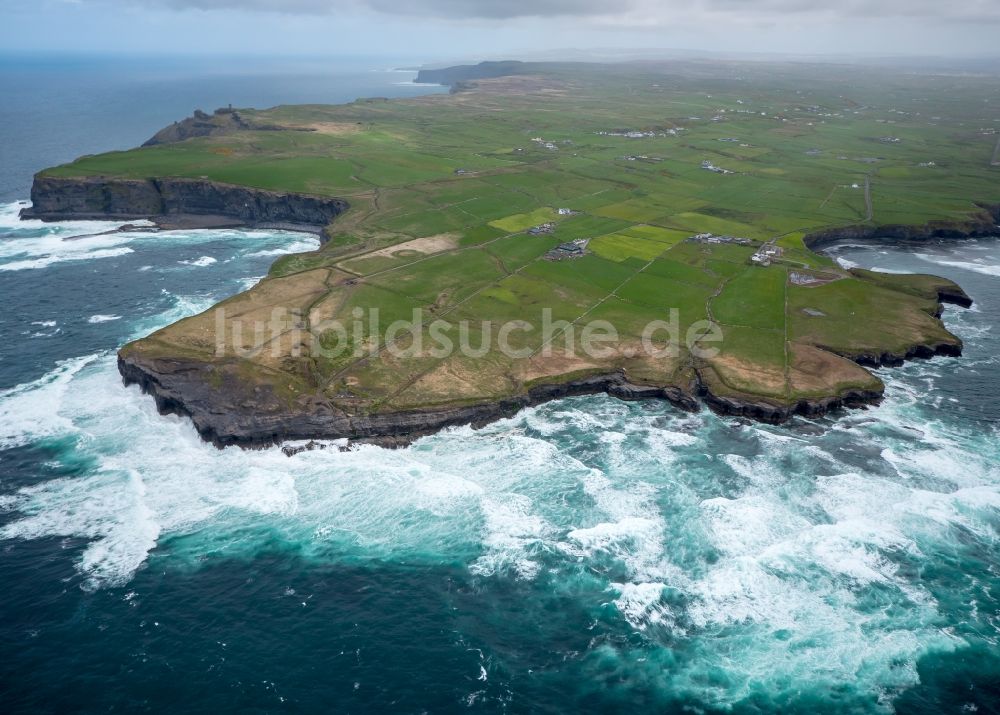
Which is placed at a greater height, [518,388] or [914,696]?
[518,388]

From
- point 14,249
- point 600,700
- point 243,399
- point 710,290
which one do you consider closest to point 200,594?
point 243,399

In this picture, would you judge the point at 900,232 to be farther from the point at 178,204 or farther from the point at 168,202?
the point at 168,202

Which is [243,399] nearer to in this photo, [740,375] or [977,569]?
[740,375]

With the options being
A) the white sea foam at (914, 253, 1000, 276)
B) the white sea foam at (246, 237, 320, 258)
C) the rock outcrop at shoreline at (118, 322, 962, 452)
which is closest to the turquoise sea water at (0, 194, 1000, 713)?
the rock outcrop at shoreline at (118, 322, 962, 452)

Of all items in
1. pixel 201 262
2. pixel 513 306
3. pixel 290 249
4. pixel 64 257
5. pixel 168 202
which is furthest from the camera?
pixel 168 202

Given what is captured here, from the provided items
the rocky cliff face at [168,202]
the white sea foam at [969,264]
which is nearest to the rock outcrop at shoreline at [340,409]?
the white sea foam at [969,264]

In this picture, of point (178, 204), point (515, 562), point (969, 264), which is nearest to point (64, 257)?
point (178, 204)
